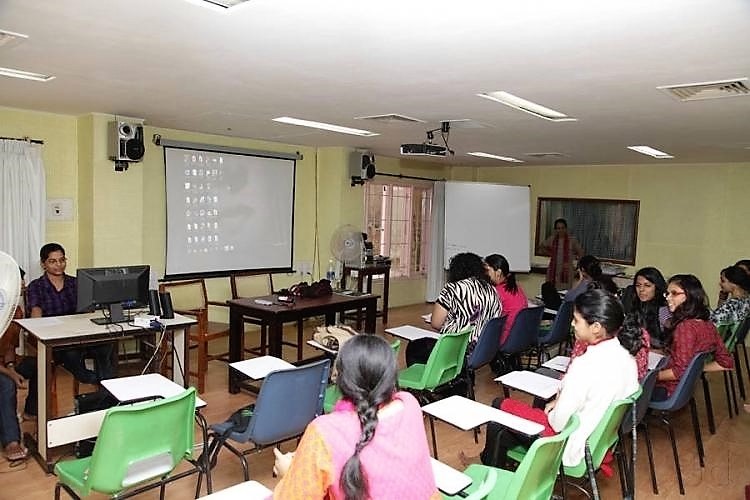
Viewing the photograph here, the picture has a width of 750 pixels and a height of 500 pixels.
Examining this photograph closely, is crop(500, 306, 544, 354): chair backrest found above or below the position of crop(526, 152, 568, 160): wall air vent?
below

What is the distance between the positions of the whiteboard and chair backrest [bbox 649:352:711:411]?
212 inches

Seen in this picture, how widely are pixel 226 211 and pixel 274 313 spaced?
2.21 m

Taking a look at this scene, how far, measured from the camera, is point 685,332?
364 centimetres

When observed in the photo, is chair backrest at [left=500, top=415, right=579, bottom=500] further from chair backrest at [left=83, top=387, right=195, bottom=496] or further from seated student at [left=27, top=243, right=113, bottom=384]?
seated student at [left=27, top=243, right=113, bottom=384]

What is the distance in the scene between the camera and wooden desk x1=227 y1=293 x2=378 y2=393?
4762mm

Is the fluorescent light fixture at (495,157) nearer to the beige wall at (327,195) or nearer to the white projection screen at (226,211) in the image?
the beige wall at (327,195)

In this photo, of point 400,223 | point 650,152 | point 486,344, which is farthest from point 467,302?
point 400,223

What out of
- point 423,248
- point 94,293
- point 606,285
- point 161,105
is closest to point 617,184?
point 423,248

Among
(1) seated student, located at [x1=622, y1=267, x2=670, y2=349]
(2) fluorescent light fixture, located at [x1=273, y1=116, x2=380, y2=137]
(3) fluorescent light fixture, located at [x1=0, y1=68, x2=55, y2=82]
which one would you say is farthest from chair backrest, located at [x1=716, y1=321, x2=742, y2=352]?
(3) fluorescent light fixture, located at [x1=0, y1=68, x2=55, y2=82]

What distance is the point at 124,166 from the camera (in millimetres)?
5211

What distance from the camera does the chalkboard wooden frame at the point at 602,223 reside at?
8.44m

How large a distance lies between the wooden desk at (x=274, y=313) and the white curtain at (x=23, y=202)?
→ 1.77 metres

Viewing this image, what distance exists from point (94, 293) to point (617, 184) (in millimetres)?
7216

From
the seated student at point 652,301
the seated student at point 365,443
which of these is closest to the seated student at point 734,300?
the seated student at point 652,301
